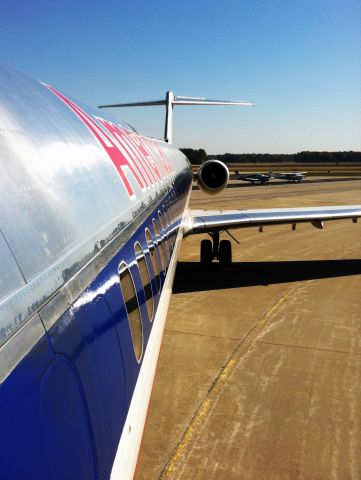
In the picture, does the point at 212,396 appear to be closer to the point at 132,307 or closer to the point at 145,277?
the point at 145,277

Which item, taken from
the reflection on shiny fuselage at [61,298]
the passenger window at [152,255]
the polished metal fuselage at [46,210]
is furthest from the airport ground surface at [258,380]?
→ the polished metal fuselage at [46,210]

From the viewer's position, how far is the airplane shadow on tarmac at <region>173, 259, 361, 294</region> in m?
10.9

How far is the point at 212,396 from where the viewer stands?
5762 mm

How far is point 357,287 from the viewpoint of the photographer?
10.5 m

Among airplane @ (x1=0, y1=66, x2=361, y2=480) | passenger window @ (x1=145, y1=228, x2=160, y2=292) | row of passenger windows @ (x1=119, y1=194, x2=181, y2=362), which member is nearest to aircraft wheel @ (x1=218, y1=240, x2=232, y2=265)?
row of passenger windows @ (x1=119, y1=194, x2=181, y2=362)

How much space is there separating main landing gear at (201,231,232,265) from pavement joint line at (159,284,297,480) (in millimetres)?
3646

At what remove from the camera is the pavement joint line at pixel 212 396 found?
4.55 metres

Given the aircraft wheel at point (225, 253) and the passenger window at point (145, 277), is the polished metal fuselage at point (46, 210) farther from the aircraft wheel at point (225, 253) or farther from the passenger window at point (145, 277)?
the aircraft wheel at point (225, 253)

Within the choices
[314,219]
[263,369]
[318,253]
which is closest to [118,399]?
[263,369]

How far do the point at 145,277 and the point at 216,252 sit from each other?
894cm

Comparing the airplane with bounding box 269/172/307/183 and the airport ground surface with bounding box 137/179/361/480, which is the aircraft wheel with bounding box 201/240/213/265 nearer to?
the airport ground surface with bounding box 137/179/361/480

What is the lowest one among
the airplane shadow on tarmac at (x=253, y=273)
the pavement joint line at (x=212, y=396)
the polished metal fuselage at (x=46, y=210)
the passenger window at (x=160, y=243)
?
the airplane shadow on tarmac at (x=253, y=273)

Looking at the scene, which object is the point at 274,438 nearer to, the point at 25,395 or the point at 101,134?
the point at 101,134

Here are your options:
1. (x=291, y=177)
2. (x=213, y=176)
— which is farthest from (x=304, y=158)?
(x=213, y=176)
